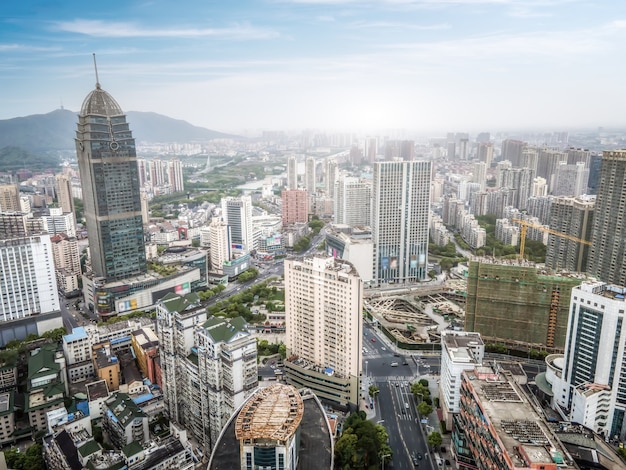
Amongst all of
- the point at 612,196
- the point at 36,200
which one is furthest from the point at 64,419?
the point at 36,200

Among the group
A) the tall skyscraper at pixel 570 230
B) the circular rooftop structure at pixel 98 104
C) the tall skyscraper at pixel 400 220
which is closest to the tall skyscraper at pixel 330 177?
the tall skyscraper at pixel 400 220

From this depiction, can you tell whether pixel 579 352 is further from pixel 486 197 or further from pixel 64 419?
pixel 486 197

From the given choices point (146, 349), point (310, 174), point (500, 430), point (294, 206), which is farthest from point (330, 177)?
point (500, 430)

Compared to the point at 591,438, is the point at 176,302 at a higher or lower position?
higher

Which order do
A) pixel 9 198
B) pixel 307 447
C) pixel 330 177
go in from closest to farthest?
pixel 307 447 < pixel 9 198 < pixel 330 177

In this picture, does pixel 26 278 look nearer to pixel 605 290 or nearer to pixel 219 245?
pixel 219 245

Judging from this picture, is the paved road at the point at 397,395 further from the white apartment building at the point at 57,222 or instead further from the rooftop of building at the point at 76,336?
the white apartment building at the point at 57,222

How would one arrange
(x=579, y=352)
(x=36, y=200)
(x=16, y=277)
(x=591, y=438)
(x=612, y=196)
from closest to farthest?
1. (x=591, y=438)
2. (x=579, y=352)
3. (x=16, y=277)
4. (x=612, y=196)
5. (x=36, y=200)
